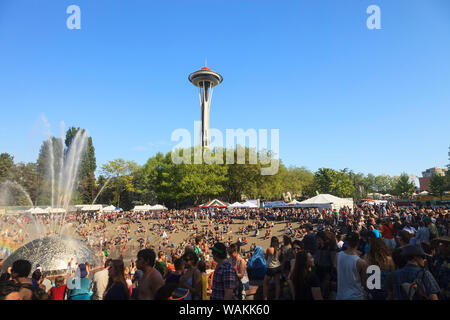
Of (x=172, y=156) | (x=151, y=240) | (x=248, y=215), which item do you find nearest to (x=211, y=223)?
(x=248, y=215)

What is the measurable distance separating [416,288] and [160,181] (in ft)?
208

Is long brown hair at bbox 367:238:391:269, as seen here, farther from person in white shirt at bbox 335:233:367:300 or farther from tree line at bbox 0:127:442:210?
tree line at bbox 0:127:442:210

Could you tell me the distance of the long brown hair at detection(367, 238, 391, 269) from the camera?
446cm

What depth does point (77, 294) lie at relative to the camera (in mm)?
5129

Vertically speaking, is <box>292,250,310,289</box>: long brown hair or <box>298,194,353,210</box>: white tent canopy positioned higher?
<box>292,250,310,289</box>: long brown hair

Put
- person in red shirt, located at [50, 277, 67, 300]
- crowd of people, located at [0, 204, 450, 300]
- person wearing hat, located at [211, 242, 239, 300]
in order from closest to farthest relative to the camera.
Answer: crowd of people, located at [0, 204, 450, 300] < person wearing hat, located at [211, 242, 239, 300] < person in red shirt, located at [50, 277, 67, 300]

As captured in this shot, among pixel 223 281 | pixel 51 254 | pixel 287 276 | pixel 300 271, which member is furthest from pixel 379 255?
pixel 51 254

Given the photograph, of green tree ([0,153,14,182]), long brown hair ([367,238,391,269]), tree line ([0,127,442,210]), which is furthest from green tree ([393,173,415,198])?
green tree ([0,153,14,182])

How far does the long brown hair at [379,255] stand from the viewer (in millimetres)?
4457

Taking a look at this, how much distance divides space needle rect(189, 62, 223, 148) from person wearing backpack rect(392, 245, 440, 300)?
72.9 m

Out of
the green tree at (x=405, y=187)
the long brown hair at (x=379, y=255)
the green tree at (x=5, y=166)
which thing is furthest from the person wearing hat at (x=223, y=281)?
the green tree at (x=405, y=187)
